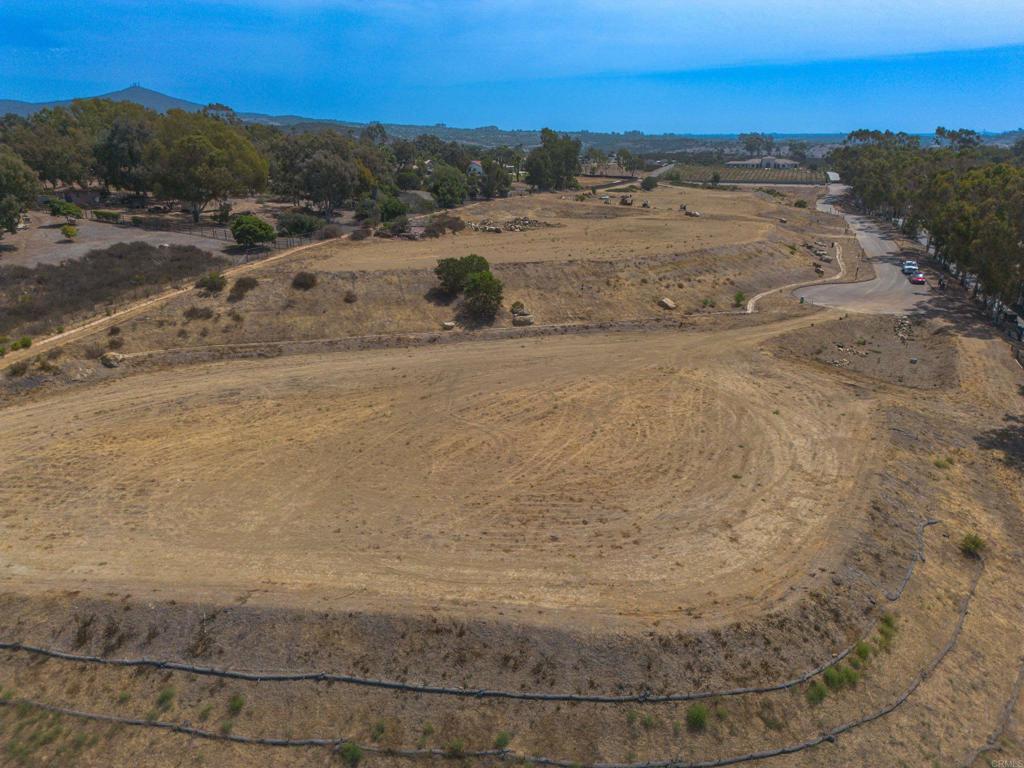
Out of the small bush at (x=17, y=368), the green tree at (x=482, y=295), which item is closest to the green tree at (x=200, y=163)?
the small bush at (x=17, y=368)

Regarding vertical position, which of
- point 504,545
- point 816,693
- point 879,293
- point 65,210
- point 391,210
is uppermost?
point 65,210

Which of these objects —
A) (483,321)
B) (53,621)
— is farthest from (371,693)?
(483,321)

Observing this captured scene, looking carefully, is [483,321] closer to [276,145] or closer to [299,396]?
[299,396]

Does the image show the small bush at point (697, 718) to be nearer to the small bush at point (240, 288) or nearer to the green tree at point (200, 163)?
the small bush at point (240, 288)

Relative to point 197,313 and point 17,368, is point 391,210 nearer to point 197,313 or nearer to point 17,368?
point 197,313

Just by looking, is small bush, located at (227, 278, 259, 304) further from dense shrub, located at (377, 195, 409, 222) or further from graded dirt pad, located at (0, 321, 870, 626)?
dense shrub, located at (377, 195, 409, 222)

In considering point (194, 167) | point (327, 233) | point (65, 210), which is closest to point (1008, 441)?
point (327, 233)
